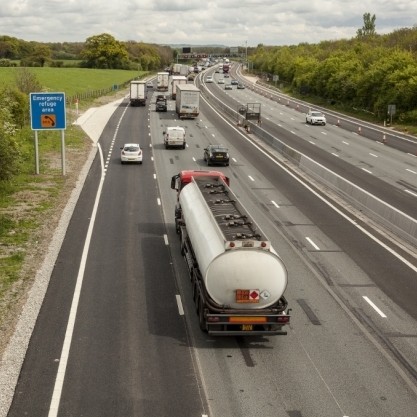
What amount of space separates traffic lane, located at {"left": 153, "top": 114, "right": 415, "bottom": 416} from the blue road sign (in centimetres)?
2422

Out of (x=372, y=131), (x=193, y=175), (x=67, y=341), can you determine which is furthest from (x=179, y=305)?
(x=372, y=131)

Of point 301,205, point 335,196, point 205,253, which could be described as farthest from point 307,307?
point 335,196

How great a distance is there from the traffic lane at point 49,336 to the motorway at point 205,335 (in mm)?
45

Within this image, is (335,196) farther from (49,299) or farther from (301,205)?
(49,299)

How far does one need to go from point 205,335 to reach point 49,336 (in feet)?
14.1

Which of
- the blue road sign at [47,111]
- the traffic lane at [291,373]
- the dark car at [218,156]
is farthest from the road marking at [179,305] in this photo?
the dark car at [218,156]

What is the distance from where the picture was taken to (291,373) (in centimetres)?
1538

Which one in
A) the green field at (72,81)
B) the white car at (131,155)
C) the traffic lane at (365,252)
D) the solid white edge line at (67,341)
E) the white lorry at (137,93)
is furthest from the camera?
the green field at (72,81)

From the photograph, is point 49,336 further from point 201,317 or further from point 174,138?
point 174,138

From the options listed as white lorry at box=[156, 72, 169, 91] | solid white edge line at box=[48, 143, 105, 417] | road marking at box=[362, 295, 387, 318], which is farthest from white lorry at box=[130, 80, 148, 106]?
road marking at box=[362, 295, 387, 318]

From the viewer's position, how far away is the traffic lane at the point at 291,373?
45.5ft

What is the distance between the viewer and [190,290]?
68.8 feet

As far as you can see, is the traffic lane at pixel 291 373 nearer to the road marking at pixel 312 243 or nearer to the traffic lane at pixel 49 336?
the traffic lane at pixel 49 336

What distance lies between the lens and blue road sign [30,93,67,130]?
130 ft
